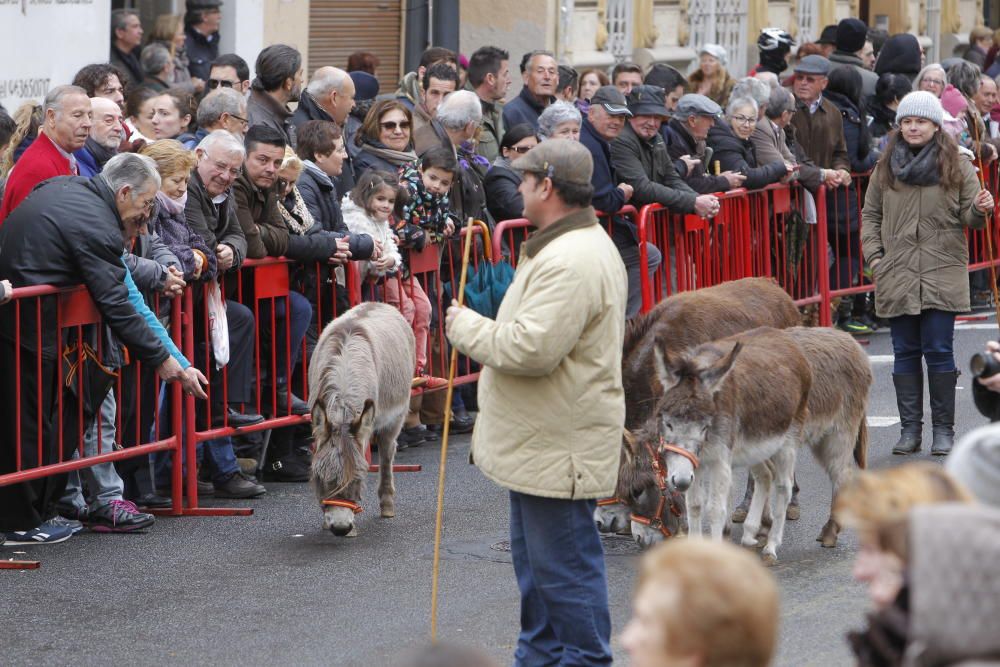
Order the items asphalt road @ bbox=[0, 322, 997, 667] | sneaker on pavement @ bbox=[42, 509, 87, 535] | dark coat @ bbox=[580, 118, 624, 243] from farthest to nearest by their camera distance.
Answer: dark coat @ bbox=[580, 118, 624, 243] → sneaker on pavement @ bbox=[42, 509, 87, 535] → asphalt road @ bbox=[0, 322, 997, 667]

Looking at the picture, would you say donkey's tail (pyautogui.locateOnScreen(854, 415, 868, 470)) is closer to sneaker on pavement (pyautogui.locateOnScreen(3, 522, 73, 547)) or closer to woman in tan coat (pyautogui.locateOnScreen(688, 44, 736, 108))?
sneaker on pavement (pyautogui.locateOnScreen(3, 522, 73, 547))

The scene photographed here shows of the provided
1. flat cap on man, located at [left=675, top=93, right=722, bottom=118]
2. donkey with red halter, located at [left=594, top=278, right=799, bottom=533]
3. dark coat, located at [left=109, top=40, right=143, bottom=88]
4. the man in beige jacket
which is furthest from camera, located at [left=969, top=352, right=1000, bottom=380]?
dark coat, located at [left=109, top=40, right=143, bottom=88]

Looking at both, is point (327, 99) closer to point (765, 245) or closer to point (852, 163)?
point (765, 245)

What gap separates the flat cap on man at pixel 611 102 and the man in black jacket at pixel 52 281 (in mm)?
4316

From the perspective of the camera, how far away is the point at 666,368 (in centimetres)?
782

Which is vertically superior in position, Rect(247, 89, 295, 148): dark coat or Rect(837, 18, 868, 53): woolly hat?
Rect(837, 18, 868, 53): woolly hat

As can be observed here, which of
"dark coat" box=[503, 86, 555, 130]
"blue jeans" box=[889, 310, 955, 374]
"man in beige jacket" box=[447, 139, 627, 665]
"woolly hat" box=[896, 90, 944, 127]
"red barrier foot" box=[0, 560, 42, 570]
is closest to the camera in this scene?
"man in beige jacket" box=[447, 139, 627, 665]

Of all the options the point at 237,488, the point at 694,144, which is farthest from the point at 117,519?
the point at 694,144

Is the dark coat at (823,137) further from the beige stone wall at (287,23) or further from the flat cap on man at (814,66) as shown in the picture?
the beige stone wall at (287,23)

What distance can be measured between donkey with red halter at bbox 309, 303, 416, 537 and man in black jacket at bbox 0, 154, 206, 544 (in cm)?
87

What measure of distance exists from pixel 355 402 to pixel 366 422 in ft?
0.42

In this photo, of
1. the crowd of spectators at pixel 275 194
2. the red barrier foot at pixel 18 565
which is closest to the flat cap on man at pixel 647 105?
the crowd of spectators at pixel 275 194

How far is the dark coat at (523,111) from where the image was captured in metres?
13.4

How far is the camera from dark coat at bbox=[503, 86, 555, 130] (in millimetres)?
13430
